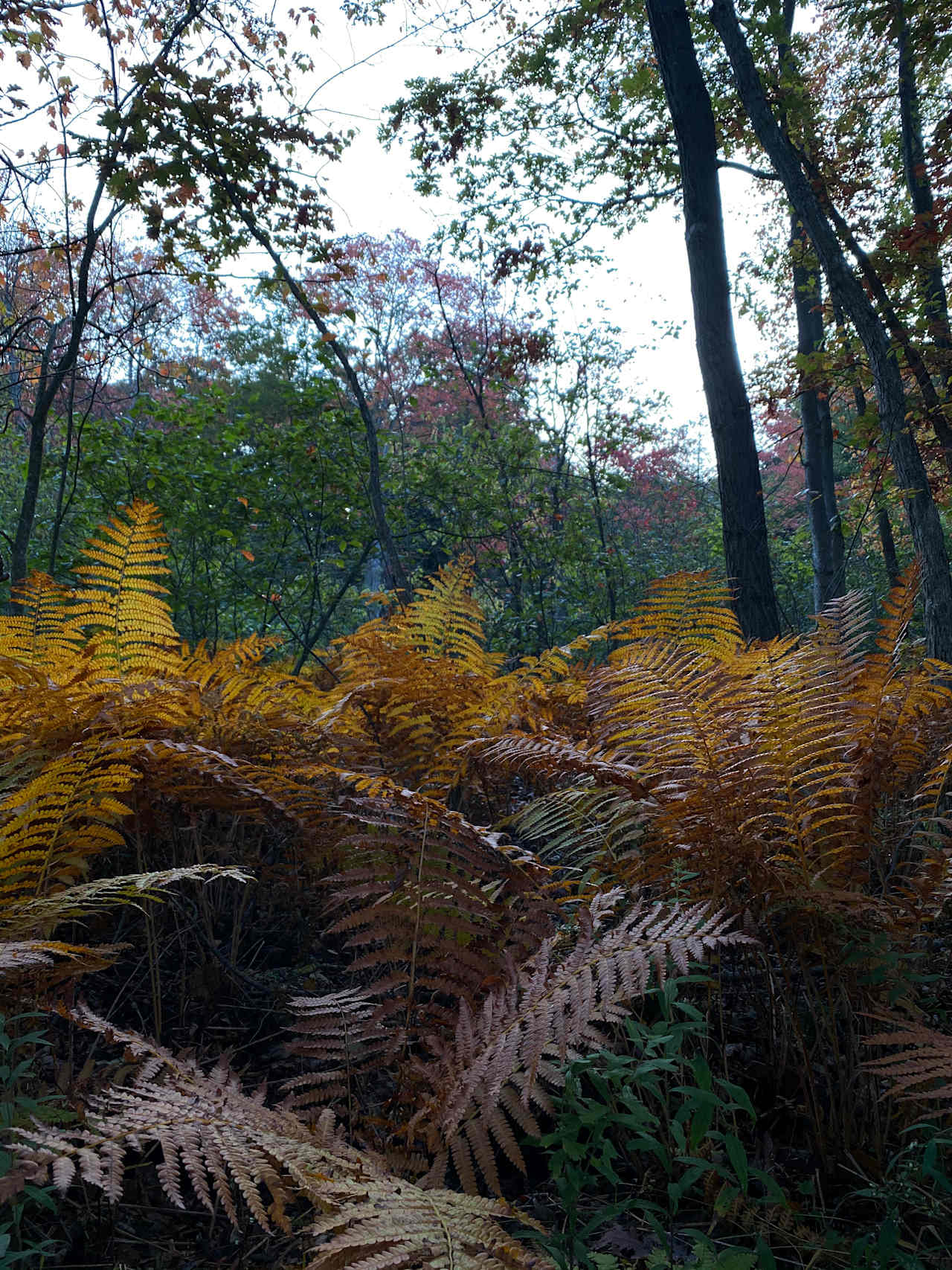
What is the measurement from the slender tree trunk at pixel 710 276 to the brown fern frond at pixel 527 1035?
4134 mm

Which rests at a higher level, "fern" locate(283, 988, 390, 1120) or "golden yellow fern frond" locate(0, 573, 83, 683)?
"golden yellow fern frond" locate(0, 573, 83, 683)

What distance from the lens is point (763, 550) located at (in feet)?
16.3

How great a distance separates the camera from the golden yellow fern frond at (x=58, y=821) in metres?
1.43

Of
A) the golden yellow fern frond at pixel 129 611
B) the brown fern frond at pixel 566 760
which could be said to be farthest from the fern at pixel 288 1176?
the golden yellow fern frond at pixel 129 611

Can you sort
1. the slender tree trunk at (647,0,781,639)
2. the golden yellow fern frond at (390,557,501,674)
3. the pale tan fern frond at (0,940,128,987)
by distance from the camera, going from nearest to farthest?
the pale tan fern frond at (0,940,128,987)
the golden yellow fern frond at (390,557,501,674)
the slender tree trunk at (647,0,781,639)

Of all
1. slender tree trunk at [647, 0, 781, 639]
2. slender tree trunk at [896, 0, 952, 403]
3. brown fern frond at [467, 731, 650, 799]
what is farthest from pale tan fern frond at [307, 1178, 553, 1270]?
slender tree trunk at [896, 0, 952, 403]

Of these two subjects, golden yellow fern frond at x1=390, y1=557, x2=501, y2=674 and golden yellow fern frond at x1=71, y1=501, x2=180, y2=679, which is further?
golden yellow fern frond at x1=390, y1=557, x2=501, y2=674

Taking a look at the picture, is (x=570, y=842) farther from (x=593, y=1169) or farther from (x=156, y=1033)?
(x=156, y=1033)

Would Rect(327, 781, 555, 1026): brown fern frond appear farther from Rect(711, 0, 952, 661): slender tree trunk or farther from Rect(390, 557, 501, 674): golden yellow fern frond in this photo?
Rect(711, 0, 952, 661): slender tree trunk

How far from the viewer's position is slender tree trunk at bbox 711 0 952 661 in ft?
11.2

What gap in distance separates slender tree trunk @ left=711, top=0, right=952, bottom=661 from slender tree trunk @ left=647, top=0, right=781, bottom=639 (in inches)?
30.5

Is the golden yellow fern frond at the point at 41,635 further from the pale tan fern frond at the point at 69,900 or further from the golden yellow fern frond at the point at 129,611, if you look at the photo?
the pale tan fern frond at the point at 69,900

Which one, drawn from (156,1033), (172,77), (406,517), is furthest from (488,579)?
(156,1033)

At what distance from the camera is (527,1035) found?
1.10 metres
